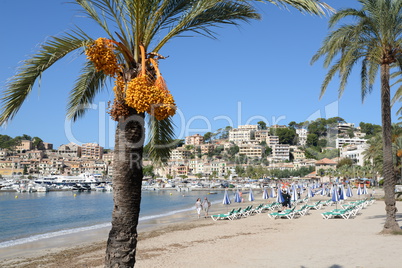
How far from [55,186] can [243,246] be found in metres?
95.9

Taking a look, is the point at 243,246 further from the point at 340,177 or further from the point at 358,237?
the point at 340,177

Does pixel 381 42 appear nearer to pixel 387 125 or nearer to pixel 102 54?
pixel 387 125

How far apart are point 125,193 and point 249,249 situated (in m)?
9.57

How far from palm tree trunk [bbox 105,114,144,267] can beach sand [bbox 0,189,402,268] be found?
21.6 ft

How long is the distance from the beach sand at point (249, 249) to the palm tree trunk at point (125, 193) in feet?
21.6

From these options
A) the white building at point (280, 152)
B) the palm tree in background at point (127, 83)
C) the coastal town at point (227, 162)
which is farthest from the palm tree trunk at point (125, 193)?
the white building at point (280, 152)

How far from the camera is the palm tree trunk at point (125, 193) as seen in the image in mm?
4250

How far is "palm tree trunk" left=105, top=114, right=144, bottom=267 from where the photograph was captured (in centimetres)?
425

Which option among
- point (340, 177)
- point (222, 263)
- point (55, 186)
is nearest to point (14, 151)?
point (55, 186)

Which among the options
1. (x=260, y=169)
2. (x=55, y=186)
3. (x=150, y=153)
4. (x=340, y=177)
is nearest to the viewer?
(x=150, y=153)

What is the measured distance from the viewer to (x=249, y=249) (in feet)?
42.2

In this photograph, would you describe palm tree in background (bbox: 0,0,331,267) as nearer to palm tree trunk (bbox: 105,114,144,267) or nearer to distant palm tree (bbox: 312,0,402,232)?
palm tree trunk (bbox: 105,114,144,267)

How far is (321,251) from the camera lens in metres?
11.4

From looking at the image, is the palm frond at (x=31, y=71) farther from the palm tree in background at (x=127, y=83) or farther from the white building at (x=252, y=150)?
the white building at (x=252, y=150)
